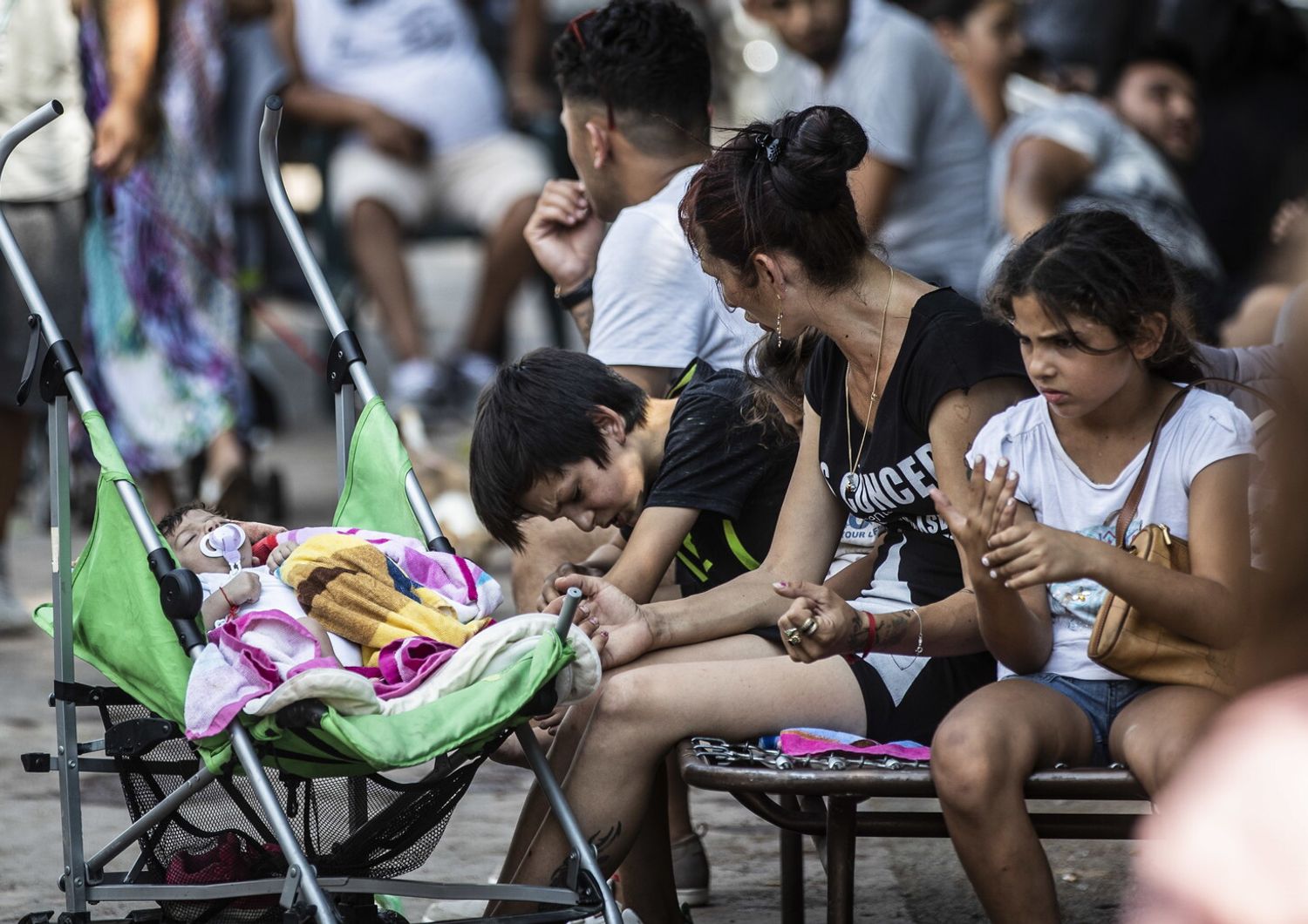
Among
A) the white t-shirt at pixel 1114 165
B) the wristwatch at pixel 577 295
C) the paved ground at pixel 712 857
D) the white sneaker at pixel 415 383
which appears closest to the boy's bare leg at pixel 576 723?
the paved ground at pixel 712 857

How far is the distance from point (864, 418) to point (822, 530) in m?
0.23

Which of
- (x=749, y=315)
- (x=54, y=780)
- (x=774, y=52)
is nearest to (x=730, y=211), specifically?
(x=749, y=315)

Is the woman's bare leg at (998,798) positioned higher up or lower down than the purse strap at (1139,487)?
lower down

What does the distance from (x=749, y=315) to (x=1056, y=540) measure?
748mm

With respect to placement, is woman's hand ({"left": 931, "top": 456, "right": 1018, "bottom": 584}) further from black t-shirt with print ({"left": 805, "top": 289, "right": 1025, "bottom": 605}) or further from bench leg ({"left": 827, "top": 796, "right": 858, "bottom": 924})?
bench leg ({"left": 827, "top": 796, "right": 858, "bottom": 924})

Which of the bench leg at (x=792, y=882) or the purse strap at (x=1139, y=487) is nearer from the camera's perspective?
the purse strap at (x=1139, y=487)

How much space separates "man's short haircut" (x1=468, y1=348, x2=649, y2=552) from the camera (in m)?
3.01

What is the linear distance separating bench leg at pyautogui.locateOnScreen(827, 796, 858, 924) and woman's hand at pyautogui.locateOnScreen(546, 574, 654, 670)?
17.0 inches

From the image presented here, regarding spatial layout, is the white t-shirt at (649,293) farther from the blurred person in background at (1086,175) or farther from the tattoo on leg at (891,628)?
the blurred person in background at (1086,175)

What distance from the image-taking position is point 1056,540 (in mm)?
2467

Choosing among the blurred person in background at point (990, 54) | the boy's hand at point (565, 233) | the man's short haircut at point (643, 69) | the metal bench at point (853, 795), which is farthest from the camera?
the blurred person in background at point (990, 54)

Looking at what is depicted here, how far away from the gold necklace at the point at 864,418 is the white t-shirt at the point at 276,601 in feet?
2.67

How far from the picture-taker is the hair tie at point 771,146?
9.42 ft

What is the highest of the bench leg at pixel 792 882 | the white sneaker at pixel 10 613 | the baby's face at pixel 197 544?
the baby's face at pixel 197 544
